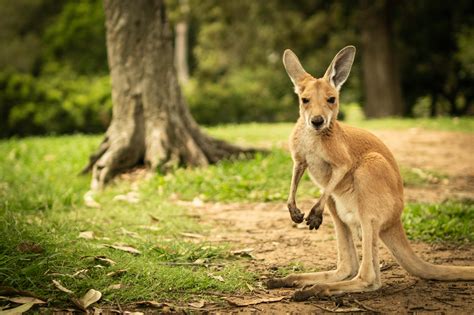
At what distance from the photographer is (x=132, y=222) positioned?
5645mm

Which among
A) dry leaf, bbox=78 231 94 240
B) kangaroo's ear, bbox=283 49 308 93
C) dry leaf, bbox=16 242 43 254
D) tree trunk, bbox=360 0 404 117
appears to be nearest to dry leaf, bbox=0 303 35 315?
dry leaf, bbox=16 242 43 254

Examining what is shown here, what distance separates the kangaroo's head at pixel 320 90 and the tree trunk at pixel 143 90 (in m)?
4.11

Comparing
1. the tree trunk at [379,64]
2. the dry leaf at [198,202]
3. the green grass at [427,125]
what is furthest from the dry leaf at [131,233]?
the tree trunk at [379,64]

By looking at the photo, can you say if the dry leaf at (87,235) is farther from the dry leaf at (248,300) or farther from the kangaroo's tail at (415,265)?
the kangaroo's tail at (415,265)

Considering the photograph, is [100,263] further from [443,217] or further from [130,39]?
[130,39]

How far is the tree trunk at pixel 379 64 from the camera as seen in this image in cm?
1677

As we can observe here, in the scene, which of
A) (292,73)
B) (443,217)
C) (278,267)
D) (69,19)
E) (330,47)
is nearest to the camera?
(292,73)

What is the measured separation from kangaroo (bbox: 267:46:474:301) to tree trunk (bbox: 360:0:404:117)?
44.3 feet

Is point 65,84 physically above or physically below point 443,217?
above

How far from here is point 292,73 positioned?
13.1 ft

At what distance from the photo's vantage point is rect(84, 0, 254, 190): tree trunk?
315 inches

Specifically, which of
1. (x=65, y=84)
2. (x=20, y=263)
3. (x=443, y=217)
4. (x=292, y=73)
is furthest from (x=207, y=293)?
(x=65, y=84)

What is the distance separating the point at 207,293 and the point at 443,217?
2.91 meters

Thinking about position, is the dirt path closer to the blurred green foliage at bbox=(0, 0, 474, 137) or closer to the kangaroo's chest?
the kangaroo's chest
